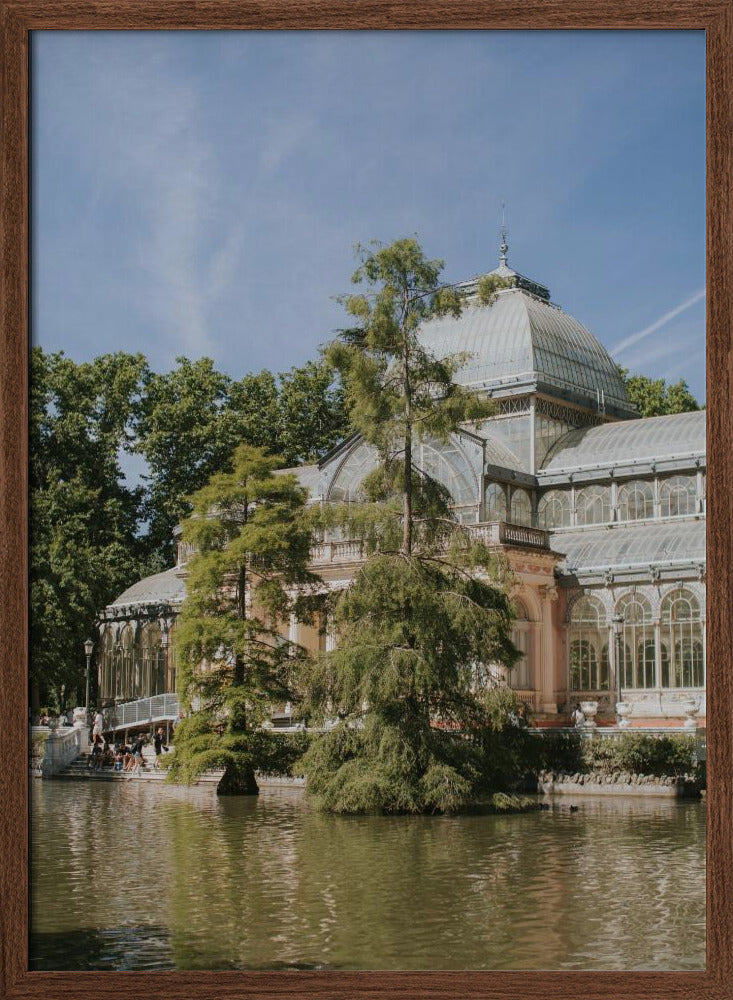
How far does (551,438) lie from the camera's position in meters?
32.7

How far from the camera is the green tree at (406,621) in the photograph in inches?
635

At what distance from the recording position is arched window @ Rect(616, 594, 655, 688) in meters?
27.5

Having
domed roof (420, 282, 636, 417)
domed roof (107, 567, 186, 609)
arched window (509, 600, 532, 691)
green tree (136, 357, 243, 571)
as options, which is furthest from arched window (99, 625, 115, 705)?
green tree (136, 357, 243, 571)

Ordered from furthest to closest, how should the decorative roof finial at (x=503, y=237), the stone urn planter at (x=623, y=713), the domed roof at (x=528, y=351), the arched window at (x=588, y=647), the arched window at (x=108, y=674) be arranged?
the domed roof at (x=528, y=351)
the arched window at (x=108, y=674)
the arched window at (x=588, y=647)
the stone urn planter at (x=623, y=713)
the decorative roof finial at (x=503, y=237)

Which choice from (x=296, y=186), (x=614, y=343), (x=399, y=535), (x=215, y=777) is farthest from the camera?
(x=215, y=777)

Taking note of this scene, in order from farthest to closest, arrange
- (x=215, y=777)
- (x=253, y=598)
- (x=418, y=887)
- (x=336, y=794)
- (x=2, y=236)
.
A: (x=215, y=777), (x=253, y=598), (x=336, y=794), (x=418, y=887), (x=2, y=236)

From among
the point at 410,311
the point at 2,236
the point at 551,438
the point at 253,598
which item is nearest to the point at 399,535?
the point at 410,311

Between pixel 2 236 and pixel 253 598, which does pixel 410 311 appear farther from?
pixel 2 236

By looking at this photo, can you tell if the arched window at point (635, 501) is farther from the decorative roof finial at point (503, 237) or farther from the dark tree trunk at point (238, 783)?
the decorative roof finial at point (503, 237)

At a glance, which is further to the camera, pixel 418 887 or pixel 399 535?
pixel 399 535

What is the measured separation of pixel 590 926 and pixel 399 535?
961cm

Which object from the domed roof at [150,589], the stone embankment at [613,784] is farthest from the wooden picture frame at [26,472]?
the stone embankment at [613,784]

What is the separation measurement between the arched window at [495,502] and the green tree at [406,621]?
1292cm

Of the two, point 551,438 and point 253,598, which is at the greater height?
point 551,438
